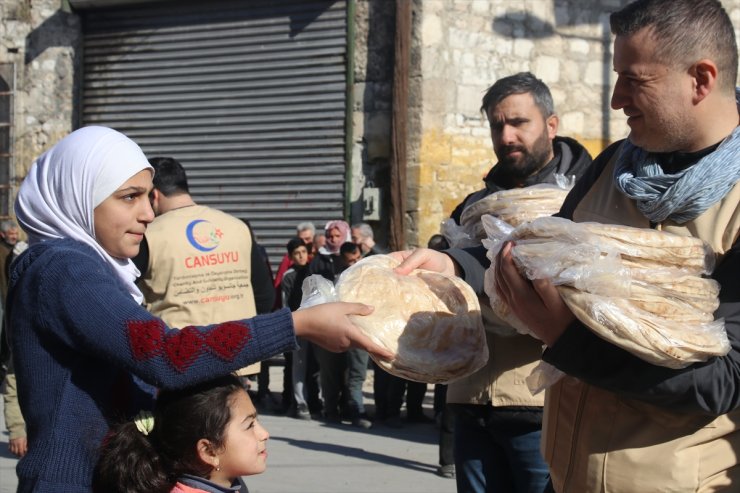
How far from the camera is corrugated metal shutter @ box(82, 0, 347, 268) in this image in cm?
1292

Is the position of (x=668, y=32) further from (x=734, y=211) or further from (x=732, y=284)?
(x=732, y=284)

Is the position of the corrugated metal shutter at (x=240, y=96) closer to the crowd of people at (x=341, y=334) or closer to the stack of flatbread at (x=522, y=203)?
the stack of flatbread at (x=522, y=203)

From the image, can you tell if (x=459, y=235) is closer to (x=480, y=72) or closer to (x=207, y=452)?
(x=207, y=452)

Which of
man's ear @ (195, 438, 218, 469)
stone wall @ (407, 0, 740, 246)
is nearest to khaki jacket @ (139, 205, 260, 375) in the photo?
man's ear @ (195, 438, 218, 469)

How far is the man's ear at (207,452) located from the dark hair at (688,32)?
1578 millimetres

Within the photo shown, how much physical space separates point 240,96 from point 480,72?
3.21 meters

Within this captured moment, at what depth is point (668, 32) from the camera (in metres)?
2.38

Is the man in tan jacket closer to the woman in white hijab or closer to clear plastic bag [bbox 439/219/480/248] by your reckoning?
the woman in white hijab

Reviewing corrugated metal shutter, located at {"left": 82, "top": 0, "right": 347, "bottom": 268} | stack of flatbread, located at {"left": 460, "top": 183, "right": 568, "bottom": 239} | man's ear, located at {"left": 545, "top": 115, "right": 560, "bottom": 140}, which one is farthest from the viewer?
corrugated metal shutter, located at {"left": 82, "top": 0, "right": 347, "bottom": 268}

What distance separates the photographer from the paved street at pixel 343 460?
23.4ft

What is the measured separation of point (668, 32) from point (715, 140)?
0.92 ft

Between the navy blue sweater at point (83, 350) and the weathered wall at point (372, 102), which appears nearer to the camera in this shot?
the navy blue sweater at point (83, 350)

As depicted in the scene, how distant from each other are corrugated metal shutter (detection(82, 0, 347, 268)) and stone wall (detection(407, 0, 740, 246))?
1.18m

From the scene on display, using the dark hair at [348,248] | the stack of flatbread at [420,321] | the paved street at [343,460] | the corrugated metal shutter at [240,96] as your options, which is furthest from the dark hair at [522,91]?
the corrugated metal shutter at [240,96]
